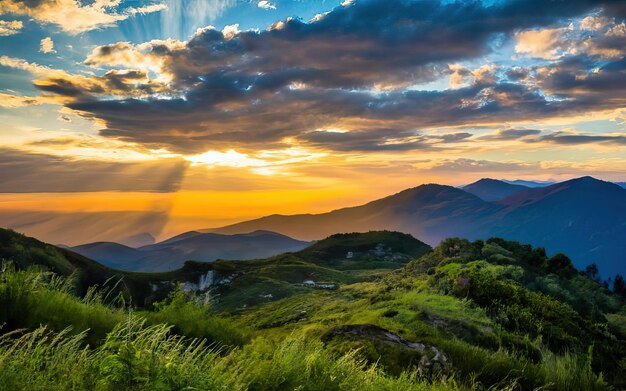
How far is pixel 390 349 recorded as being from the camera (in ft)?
59.3

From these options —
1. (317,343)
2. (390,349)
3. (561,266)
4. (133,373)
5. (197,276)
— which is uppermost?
(133,373)

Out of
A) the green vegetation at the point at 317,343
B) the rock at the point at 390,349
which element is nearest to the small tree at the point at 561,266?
the green vegetation at the point at 317,343

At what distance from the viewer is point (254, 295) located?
5340 inches

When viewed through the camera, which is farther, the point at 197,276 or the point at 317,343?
the point at 197,276

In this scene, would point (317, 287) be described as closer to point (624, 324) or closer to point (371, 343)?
point (624, 324)

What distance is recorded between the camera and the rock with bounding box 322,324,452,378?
17203mm

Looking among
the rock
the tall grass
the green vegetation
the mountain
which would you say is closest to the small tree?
the green vegetation

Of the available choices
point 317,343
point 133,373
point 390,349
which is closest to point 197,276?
point 390,349

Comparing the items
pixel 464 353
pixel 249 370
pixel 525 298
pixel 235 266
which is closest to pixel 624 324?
pixel 525 298

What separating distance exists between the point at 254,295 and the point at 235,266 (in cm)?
4462

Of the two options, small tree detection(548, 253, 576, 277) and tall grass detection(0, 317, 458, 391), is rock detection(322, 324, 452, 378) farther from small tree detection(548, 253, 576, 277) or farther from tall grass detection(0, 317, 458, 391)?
small tree detection(548, 253, 576, 277)

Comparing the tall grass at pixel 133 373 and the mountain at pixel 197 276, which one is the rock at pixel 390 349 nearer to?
the tall grass at pixel 133 373

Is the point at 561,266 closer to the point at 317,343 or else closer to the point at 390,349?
the point at 390,349

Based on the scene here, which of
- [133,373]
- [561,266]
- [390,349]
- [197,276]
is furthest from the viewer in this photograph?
[197,276]
